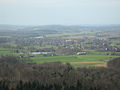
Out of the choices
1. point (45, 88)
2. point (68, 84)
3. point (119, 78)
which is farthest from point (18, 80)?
point (119, 78)

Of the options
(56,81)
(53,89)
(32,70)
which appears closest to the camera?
(53,89)

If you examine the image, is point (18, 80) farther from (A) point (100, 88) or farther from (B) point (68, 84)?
(A) point (100, 88)

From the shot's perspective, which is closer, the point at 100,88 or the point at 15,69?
the point at 100,88

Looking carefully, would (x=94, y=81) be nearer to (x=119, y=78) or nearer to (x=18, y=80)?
(x=119, y=78)

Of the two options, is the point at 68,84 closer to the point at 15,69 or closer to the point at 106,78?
the point at 106,78

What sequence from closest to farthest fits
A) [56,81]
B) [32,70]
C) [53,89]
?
[53,89] < [56,81] < [32,70]

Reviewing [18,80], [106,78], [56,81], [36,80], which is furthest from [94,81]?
[18,80]

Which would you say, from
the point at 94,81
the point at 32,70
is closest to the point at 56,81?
the point at 94,81
